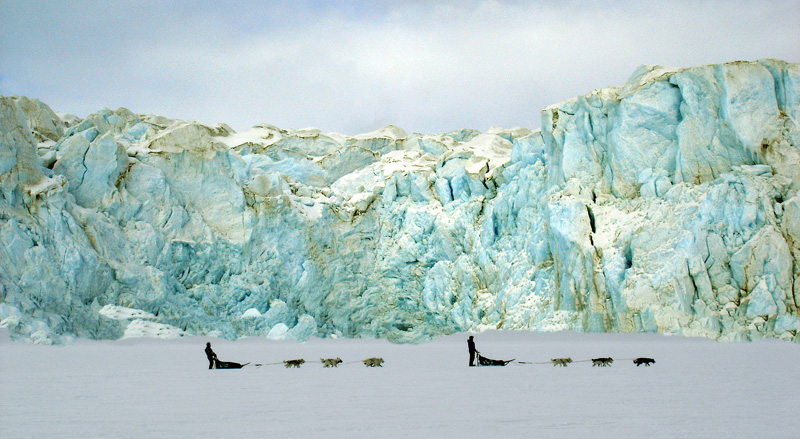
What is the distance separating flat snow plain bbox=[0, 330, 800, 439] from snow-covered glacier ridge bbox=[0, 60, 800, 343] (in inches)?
183

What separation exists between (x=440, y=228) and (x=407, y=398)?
61.3 ft

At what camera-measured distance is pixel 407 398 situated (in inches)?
328

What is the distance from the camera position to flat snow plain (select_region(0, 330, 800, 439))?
6.23 metres

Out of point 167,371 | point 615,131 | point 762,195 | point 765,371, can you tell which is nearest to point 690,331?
point 762,195

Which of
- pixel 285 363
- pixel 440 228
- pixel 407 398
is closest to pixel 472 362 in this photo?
pixel 285 363

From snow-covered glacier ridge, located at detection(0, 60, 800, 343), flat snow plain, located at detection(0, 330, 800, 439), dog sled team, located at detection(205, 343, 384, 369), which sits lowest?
dog sled team, located at detection(205, 343, 384, 369)

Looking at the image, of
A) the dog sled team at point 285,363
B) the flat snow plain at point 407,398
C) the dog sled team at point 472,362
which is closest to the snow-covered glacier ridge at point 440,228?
the flat snow plain at point 407,398

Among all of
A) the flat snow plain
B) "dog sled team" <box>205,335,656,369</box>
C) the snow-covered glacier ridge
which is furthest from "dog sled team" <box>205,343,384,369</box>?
the snow-covered glacier ridge

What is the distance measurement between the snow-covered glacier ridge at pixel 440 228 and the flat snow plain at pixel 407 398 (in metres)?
4.65

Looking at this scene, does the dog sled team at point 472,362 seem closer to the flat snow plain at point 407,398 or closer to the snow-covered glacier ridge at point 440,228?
the flat snow plain at point 407,398

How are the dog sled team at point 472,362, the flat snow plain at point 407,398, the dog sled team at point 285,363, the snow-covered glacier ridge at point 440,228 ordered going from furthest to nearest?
the snow-covered glacier ridge at point 440,228, the dog sled team at point 285,363, the dog sled team at point 472,362, the flat snow plain at point 407,398

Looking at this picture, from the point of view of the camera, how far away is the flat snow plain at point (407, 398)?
623cm

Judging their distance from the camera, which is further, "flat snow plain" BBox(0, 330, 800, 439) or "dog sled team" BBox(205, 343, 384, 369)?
"dog sled team" BBox(205, 343, 384, 369)

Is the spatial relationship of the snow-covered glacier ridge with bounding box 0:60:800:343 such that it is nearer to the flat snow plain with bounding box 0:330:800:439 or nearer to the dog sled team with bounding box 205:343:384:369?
the flat snow plain with bounding box 0:330:800:439
